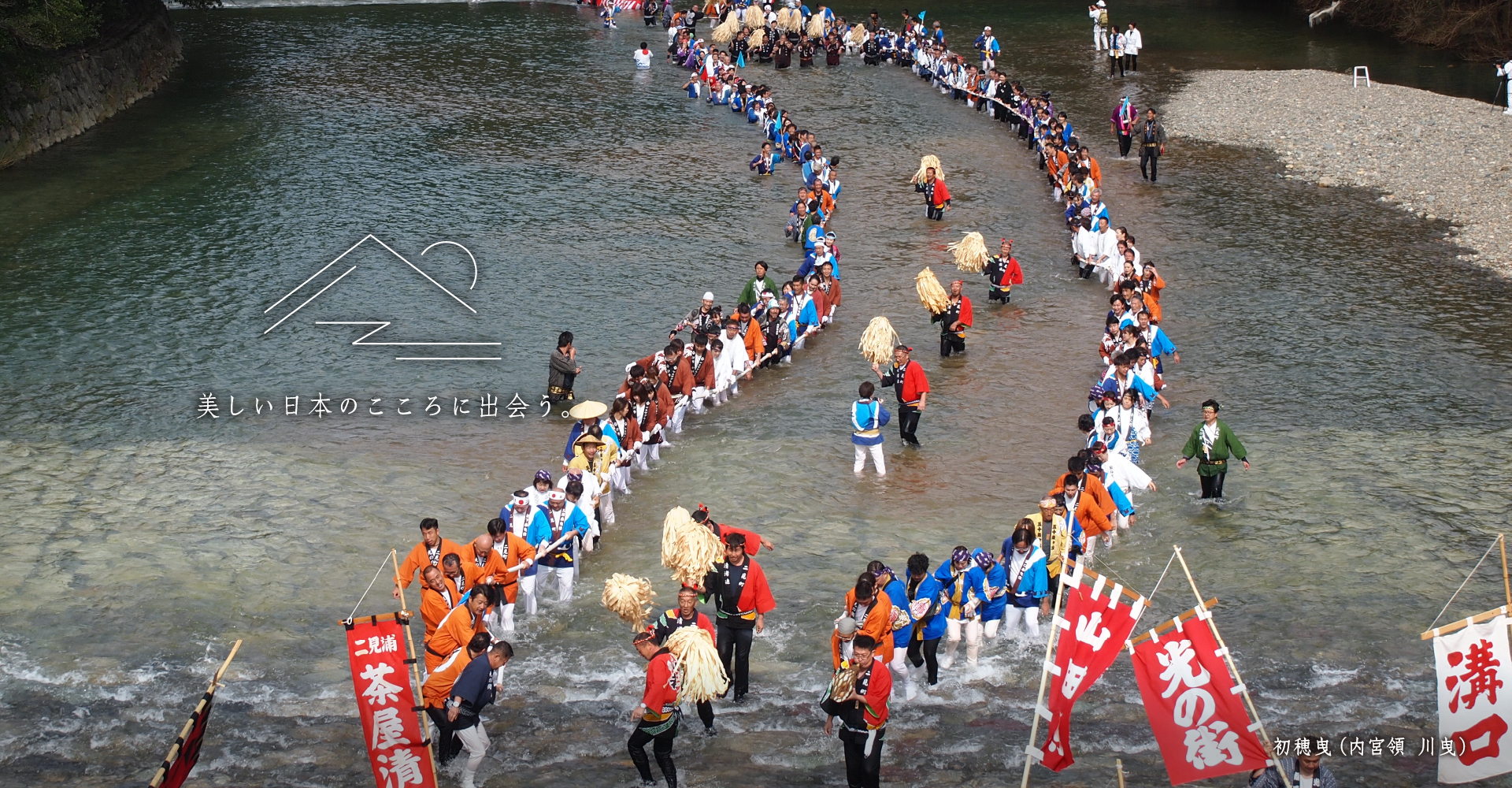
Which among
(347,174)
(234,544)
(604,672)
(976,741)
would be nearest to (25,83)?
(347,174)

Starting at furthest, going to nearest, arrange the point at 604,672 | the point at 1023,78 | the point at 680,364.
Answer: the point at 1023,78 → the point at 680,364 → the point at 604,672

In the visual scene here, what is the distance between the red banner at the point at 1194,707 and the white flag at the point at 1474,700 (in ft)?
4.86

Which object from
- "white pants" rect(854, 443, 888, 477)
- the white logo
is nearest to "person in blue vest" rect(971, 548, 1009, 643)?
"white pants" rect(854, 443, 888, 477)

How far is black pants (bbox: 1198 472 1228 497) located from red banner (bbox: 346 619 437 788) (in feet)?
29.5

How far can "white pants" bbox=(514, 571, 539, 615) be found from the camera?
12.5 meters

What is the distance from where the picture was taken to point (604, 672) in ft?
38.2

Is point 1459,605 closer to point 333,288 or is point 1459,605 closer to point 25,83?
point 333,288

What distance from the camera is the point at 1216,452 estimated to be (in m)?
14.1

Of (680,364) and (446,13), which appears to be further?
(446,13)

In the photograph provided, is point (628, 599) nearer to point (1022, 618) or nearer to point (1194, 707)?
point (1022, 618)

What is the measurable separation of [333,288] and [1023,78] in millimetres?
23638

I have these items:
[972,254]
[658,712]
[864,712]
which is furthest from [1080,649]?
[972,254]

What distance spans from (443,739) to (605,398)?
338 inches

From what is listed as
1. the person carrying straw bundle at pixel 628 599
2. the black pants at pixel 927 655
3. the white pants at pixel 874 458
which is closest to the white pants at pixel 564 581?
the person carrying straw bundle at pixel 628 599
